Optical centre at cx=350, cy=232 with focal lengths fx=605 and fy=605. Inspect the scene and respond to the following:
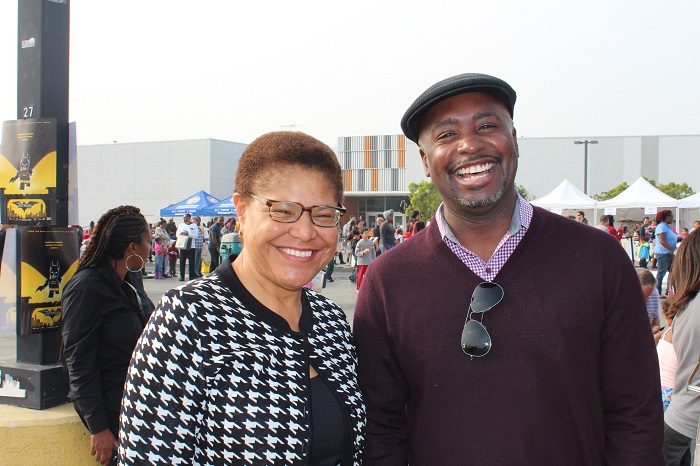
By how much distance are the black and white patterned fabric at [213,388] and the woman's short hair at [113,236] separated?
1.59 m

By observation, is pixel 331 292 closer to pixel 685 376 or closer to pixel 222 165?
pixel 685 376

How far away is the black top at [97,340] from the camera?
2.92m

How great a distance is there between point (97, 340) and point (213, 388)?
1.54 m

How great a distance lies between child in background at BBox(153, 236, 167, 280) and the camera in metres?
18.1

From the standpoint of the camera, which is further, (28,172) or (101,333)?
(28,172)

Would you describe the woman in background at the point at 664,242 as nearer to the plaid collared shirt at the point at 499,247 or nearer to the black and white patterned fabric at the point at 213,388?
the plaid collared shirt at the point at 499,247

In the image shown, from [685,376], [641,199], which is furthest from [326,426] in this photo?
[641,199]

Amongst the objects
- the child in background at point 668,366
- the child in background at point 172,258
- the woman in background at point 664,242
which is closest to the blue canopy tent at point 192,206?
the child in background at point 172,258

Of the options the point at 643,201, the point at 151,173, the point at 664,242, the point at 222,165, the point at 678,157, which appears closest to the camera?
the point at 664,242

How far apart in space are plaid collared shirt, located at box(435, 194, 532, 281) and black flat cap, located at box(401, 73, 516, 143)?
0.38 metres

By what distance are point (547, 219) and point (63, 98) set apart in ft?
9.20

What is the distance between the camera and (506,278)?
80.4 inches

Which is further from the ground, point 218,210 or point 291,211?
point 291,211

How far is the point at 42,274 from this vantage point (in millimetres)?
3416
